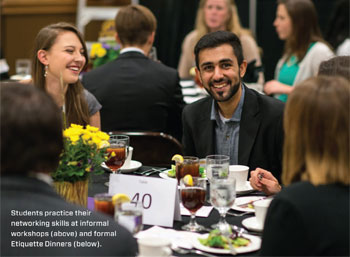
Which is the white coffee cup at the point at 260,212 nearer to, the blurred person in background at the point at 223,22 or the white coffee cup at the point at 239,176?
the white coffee cup at the point at 239,176

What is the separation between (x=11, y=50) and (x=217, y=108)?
5350 mm

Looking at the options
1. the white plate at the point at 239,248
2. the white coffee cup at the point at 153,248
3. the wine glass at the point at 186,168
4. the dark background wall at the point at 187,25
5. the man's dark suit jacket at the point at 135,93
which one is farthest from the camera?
the dark background wall at the point at 187,25

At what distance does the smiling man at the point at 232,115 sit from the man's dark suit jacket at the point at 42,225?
1579mm

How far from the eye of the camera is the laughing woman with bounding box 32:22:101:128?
337 centimetres

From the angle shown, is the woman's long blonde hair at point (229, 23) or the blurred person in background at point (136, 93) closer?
the blurred person in background at point (136, 93)

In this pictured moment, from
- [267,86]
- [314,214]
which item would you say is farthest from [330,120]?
[267,86]

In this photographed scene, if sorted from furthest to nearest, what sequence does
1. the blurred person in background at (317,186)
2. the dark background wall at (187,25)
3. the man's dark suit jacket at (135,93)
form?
the dark background wall at (187,25)
the man's dark suit jacket at (135,93)
the blurred person in background at (317,186)

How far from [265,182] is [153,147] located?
915mm

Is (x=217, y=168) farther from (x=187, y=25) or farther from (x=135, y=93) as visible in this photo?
(x=187, y=25)

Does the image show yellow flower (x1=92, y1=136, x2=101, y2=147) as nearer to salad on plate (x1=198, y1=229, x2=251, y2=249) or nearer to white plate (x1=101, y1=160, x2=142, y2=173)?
salad on plate (x1=198, y1=229, x2=251, y2=249)

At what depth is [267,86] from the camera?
15.7 feet

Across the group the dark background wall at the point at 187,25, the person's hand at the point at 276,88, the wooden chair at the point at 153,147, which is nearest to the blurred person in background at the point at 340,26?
the dark background wall at the point at 187,25

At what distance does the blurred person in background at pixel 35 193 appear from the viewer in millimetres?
1335

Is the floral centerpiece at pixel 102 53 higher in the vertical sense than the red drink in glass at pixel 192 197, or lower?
higher
